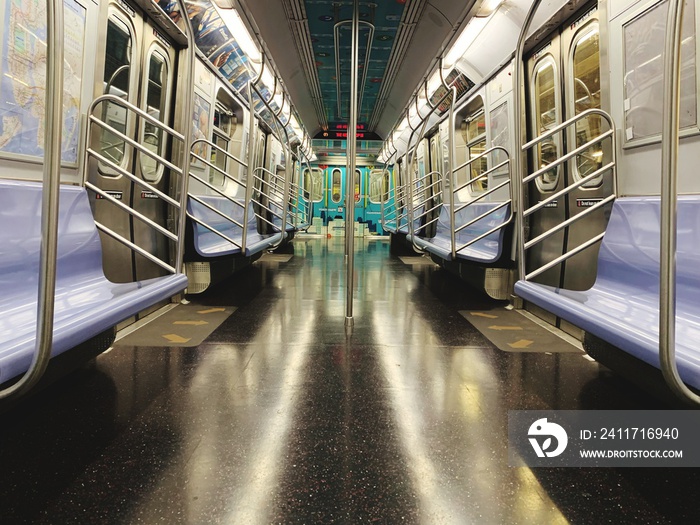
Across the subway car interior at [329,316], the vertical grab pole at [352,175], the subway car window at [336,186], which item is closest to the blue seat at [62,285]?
the subway car interior at [329,316]

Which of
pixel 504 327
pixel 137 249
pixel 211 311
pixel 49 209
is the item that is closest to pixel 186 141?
pixel 137 249

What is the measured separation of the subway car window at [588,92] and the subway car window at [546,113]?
22 centimetres

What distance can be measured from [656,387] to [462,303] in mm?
2322

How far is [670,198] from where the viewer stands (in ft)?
2.94

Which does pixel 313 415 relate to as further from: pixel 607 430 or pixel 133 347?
pixel 133 347

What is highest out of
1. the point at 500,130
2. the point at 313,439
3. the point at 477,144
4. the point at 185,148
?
the point at 477,144

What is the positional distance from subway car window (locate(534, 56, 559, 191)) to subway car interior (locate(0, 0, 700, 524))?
0.08ft

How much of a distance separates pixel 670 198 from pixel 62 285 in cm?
215

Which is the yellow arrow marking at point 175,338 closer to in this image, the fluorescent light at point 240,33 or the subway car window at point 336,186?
the fluorescent light at point 240,33

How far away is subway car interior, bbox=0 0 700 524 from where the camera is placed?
114 centimetres

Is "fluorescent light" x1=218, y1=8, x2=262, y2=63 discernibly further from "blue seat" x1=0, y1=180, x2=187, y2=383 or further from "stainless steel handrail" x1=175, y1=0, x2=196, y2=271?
"blue seat" x1=0, y1=180, x2=187, y2=383

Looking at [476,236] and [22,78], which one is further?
[476,236]

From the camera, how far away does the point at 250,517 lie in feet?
3.62

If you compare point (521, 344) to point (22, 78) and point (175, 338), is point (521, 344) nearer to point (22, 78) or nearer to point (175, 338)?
point (175, 338)
